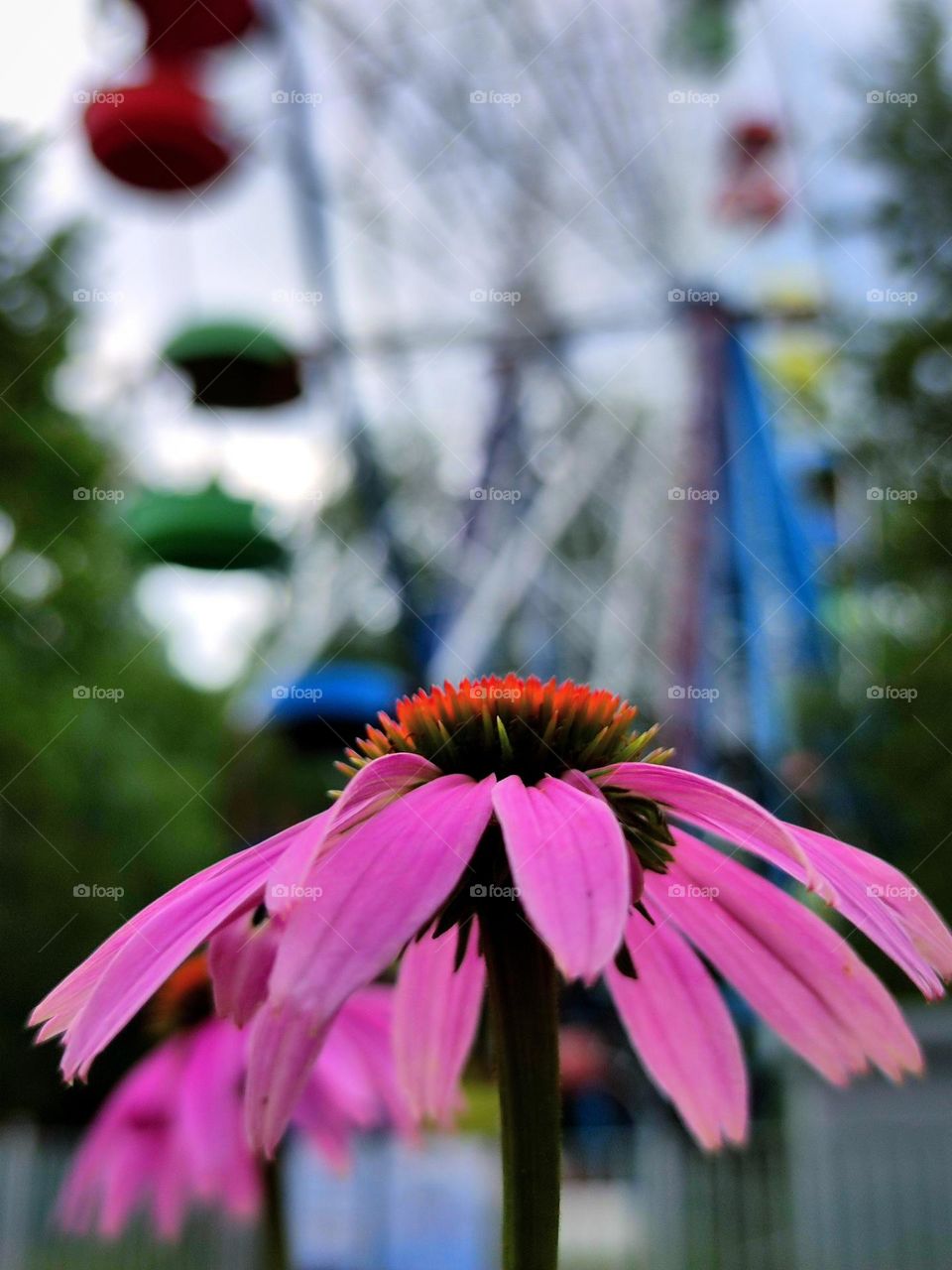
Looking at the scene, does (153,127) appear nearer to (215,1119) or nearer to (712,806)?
(215,1119)

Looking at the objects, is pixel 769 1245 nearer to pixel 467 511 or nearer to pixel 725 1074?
pixel 467 511

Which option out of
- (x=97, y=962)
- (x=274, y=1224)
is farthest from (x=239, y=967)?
(x=274, y=1224)

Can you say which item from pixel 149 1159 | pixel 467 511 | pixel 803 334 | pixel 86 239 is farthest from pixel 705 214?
pixel 149 1159

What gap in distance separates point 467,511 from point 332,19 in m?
2.09

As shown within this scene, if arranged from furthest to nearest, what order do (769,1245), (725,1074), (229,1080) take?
1. (769,1245)
2. (229,1080)
3. (725,1074)

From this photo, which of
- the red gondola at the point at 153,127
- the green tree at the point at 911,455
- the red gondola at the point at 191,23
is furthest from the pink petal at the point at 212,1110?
the green tree at the point at 911,455

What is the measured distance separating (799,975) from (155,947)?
29 cm

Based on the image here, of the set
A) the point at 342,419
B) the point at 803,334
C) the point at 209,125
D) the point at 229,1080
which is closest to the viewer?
the point at 229,1080

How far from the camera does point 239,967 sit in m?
0.57

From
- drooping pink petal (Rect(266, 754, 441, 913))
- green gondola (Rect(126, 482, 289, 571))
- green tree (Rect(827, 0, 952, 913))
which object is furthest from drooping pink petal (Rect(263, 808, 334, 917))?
green tree (Rect(827, 0, 952, 913))

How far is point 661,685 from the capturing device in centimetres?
500

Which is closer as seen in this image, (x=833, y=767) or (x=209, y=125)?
(x=209, y=125)

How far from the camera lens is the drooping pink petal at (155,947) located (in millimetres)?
473

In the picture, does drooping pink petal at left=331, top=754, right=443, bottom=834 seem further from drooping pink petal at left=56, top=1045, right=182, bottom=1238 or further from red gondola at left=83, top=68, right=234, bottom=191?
red gondola at left=83, top=68, right=234, bottom=191
